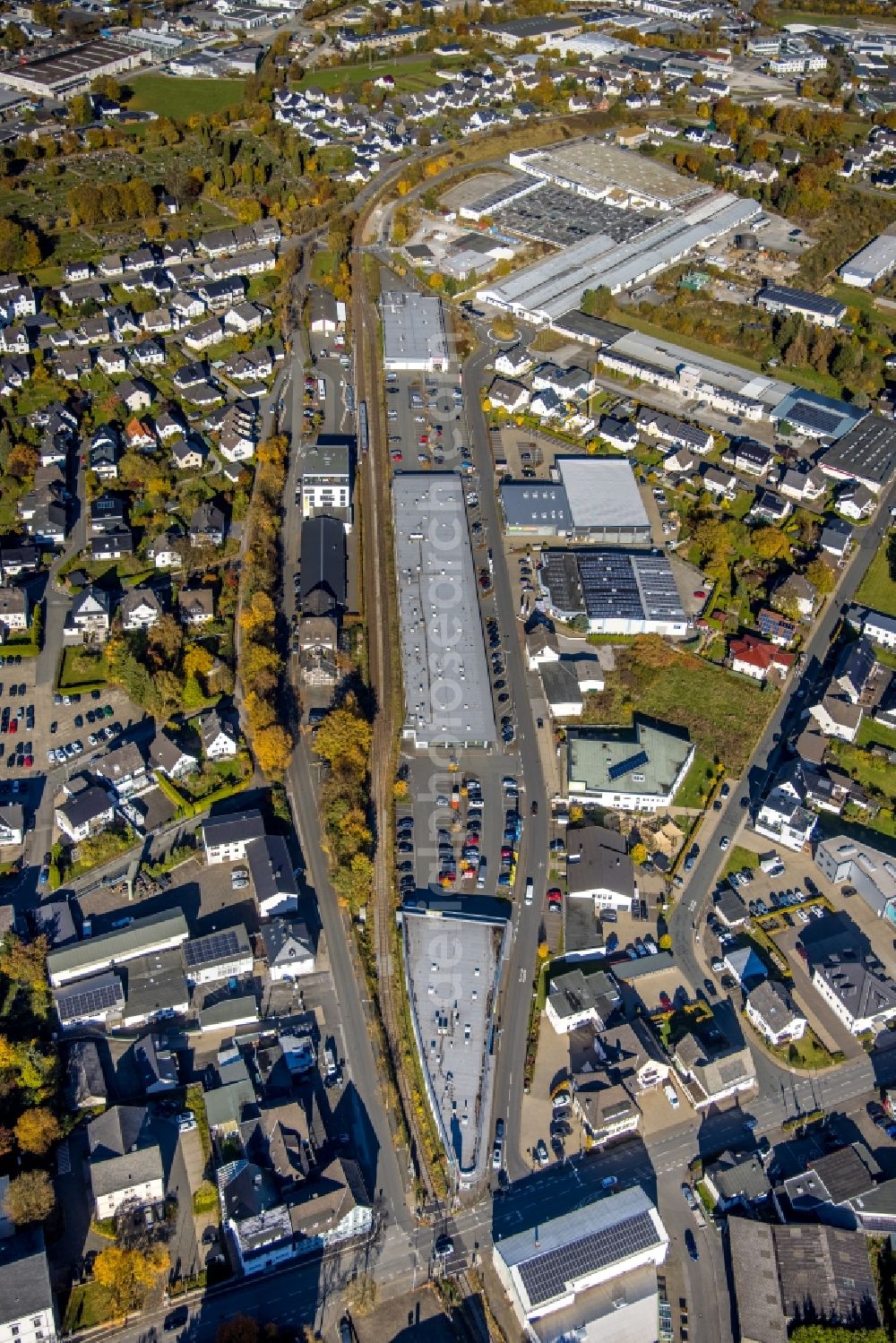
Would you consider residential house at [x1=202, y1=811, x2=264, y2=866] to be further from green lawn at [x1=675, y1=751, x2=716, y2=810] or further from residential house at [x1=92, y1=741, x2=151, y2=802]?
green lawn at [x1=675, y1=751, x2=716, y2=810]

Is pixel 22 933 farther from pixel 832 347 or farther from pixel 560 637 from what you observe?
pixel 832 347

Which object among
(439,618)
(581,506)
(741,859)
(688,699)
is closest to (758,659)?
(688,699)

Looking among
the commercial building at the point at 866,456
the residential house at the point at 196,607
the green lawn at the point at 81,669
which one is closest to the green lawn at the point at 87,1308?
the green lawn at the point at 81,669

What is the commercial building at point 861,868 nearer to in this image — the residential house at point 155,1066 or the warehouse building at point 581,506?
the warehouse building at point 581,506

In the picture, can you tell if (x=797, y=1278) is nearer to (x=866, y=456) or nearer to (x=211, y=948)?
(x=211, y=948)

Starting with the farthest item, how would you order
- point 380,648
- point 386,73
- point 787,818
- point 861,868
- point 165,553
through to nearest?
point 386,73
point 165,553
point 380,648
point 787,818
point 861,868
